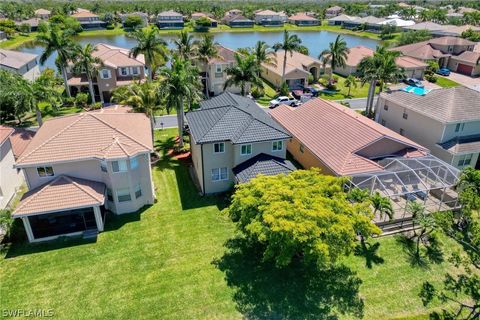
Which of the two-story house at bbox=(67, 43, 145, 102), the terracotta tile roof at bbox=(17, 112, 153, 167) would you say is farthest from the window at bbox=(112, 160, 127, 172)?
the two-story house at bbox=(67, 43, 145, 102)

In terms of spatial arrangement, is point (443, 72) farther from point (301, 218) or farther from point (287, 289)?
point (287, 289)

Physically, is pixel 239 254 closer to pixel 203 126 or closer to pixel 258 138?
pixel 258 138

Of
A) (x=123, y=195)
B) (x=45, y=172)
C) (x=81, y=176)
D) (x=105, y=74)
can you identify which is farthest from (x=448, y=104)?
(x=105, y=74)

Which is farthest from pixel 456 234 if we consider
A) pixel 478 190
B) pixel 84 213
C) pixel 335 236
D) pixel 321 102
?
pixel 84 213

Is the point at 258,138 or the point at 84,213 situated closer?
the point at 84,213

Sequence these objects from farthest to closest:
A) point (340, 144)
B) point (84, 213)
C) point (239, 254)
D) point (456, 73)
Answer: point (456, 73) → point (340, 144) → point (84, 213) → point (239, 254)

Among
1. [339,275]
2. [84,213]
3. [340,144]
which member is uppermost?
[340,144]

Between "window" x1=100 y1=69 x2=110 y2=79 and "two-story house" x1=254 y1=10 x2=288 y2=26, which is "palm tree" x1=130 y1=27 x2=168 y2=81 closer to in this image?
"window" x1=100 y1=69 x2=110 y2=79
